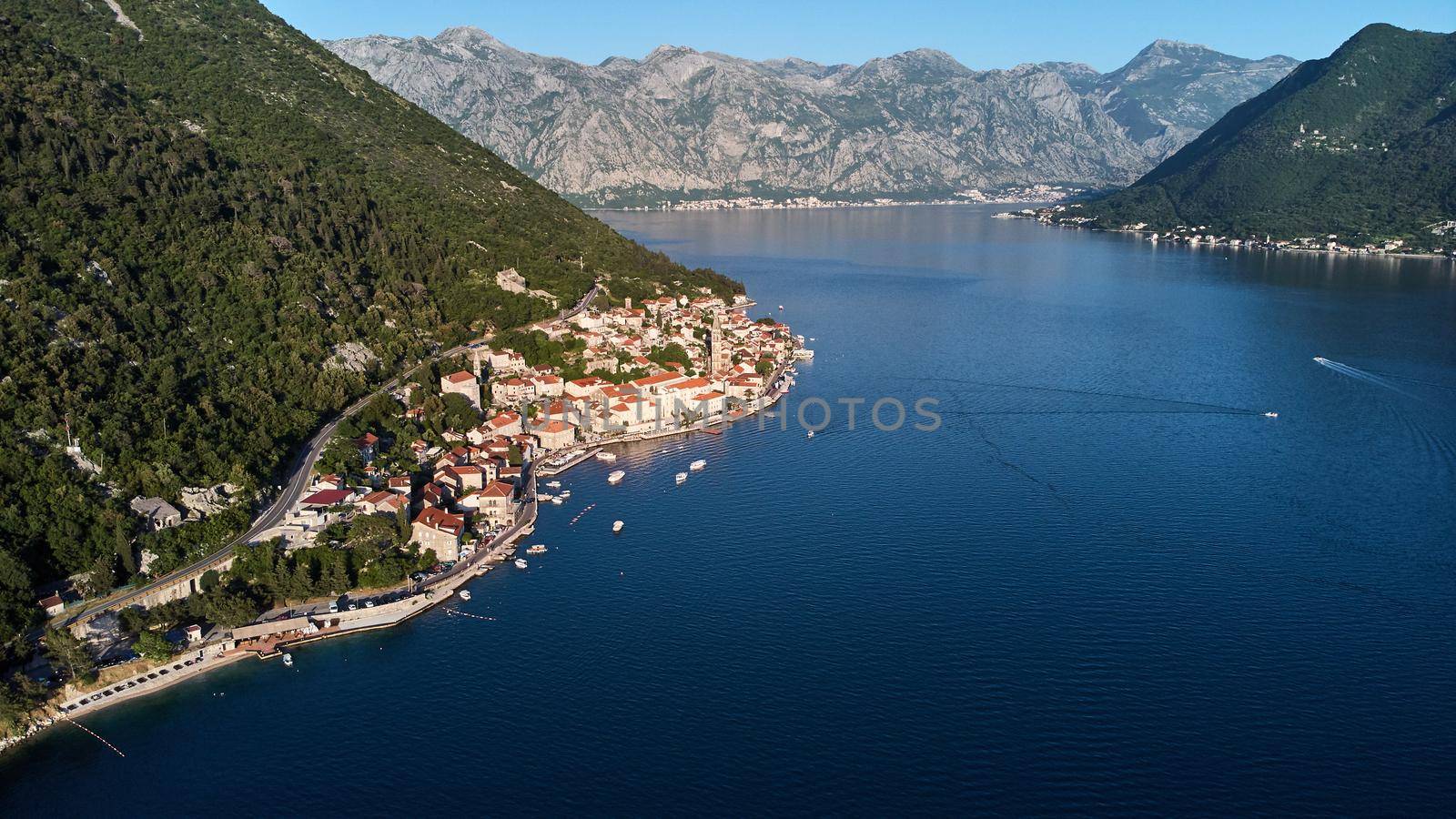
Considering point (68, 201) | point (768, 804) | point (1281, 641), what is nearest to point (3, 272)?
point (68, 201)

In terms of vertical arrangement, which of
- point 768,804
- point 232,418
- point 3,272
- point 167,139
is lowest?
point 768,804

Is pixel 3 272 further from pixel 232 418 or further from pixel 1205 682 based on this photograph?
pixel 1205 682

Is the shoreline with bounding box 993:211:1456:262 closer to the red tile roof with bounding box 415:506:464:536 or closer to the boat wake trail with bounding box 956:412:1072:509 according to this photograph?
the boat wake trail with bounding box 956:412:1072:509

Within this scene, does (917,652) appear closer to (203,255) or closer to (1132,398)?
(1132,398)

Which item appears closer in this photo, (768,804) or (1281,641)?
(768,804)

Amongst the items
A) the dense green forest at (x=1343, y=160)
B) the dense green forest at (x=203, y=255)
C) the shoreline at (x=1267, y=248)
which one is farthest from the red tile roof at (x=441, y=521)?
the dense green forest at (x=1343, y=160)

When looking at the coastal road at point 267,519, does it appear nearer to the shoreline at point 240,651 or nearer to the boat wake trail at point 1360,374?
the shoreline at point 240,651
